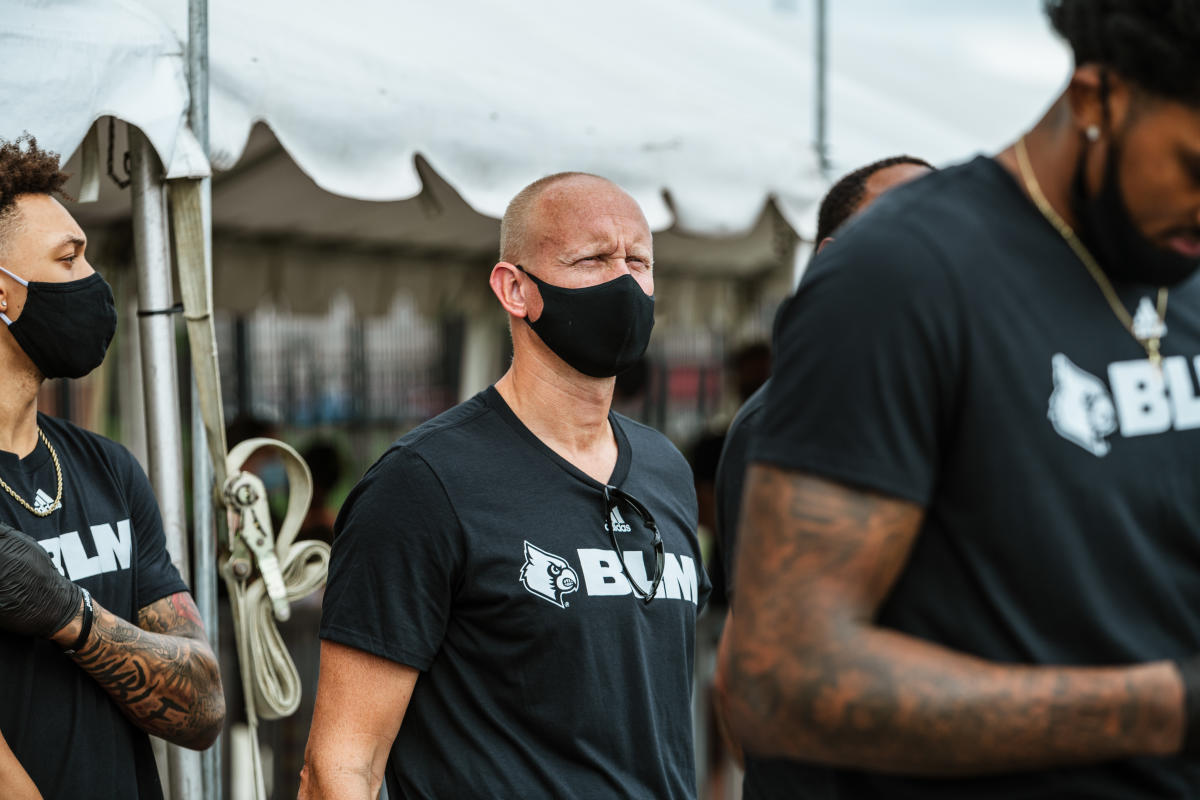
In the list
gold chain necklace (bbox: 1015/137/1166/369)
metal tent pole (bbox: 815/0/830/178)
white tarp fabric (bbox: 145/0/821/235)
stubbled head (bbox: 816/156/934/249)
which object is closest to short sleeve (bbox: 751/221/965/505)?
gold chain necklace (bbox: 1015/137/1166/369)

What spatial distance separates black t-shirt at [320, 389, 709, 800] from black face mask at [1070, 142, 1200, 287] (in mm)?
1128

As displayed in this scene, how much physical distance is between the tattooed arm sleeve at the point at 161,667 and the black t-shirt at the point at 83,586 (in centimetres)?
4

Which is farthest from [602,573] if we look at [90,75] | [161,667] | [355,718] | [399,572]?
[90,75]

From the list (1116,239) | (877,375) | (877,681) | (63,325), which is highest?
(1116,239)

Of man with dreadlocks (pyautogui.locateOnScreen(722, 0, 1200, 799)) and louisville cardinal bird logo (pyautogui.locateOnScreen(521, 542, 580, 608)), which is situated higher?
man with dreadlocks (pyautogui.locateOnScreen(722, 0, 1200, 799))

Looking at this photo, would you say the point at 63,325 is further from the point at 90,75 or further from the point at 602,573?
the point at 602,573

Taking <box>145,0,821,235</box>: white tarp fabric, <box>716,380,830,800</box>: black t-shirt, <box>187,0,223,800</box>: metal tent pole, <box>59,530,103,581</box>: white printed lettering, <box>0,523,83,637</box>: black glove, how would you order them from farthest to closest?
<box>145,0,821,235</box>: white tarp fabric → <box>187,0,223,800</box>: metal tent pole → <box>59,530,103,581</box>: white printed lettering → <box>0,523,83,637</box>: black glove → <box>716,380,830,800</box>: black t-shirt

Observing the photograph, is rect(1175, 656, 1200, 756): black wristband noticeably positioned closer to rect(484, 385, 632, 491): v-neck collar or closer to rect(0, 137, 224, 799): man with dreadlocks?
rect(484, 385, 632, 491): v-neck collar

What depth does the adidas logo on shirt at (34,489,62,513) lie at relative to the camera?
2234mm

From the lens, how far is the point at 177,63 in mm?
2775

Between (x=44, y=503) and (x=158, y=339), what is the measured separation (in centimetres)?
68

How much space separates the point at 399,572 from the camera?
210cm

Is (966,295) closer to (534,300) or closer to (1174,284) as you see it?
(1174,284)

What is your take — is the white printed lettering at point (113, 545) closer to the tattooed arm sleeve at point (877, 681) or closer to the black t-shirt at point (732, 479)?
the black t-shirt at point (732, 479)
